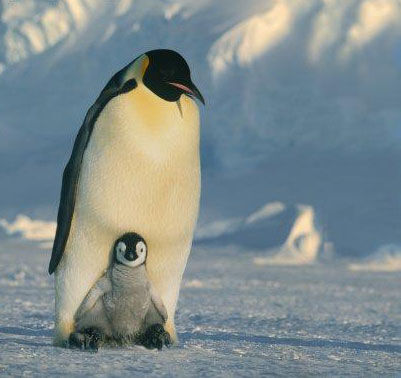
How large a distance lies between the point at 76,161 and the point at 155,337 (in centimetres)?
95

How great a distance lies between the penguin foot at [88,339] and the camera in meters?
4.58

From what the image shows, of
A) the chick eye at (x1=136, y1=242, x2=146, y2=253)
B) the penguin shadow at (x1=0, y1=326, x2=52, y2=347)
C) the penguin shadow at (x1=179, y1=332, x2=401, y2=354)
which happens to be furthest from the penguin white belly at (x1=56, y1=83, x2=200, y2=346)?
the penguin shadow at (x1=179, y1=332, x2=401, y2=354)

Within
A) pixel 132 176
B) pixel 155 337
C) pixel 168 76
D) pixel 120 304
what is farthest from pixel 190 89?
pixel 155 337

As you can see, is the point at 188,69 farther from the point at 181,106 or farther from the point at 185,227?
the point at 185,227

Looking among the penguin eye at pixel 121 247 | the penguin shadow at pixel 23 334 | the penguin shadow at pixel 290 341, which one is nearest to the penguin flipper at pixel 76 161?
the penguin eye at pixel 121 247

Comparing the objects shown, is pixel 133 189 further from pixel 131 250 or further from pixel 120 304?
pixel 120 304

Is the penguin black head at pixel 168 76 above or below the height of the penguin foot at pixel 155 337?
above

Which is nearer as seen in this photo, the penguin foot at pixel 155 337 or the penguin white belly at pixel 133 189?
the penguin white belly at pixel 133 189

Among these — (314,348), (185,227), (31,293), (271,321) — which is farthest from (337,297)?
(185,227)

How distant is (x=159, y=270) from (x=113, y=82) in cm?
96

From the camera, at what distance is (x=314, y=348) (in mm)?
5672

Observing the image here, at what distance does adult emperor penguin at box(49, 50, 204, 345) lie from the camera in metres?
4.57

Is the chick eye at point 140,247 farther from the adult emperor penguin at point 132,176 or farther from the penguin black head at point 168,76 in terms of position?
the penguin black head at point 168,76

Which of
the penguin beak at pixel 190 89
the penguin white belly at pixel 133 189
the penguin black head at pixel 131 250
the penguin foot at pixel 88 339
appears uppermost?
the penguin beak at pixel 190 89
